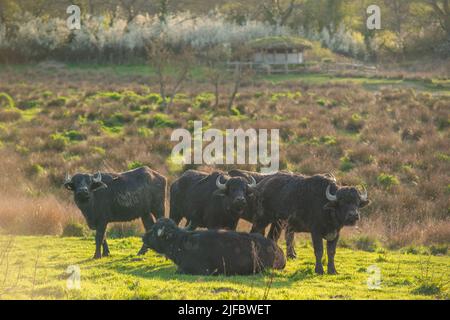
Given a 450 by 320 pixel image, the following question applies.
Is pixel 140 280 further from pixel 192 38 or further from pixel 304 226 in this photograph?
pixel 192 38

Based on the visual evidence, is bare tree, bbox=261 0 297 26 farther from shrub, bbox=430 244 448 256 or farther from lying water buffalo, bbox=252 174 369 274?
lying water buffalo, bbox=252 174 369 274

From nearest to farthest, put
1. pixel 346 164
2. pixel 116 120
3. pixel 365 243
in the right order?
pixel 365 243 < pixel 346 164 < pixel 116 120

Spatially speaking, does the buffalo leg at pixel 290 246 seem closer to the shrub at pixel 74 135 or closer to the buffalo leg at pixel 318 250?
the buffalo leg at pixel 318 250

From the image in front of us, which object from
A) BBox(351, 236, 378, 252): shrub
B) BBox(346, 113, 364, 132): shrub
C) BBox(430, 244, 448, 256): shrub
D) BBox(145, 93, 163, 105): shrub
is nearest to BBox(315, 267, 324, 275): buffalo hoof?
BBox(351, 236, 378, 252): shrub

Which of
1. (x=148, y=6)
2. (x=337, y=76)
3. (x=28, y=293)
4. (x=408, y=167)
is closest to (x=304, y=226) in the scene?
(x=28, y=293)

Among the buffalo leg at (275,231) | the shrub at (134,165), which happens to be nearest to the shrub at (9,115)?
the shrub at (134,165)

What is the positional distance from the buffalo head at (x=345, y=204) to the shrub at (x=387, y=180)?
36.6ft

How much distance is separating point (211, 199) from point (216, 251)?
2.55 metres

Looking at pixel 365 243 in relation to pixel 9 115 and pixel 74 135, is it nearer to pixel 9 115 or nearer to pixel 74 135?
pixel 74 135

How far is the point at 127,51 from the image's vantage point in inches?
2852

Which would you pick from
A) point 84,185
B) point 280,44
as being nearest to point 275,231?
point 84,185

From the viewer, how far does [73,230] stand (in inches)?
720

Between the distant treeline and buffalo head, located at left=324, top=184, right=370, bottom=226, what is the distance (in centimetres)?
5621

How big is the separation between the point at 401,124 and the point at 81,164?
16052mm
